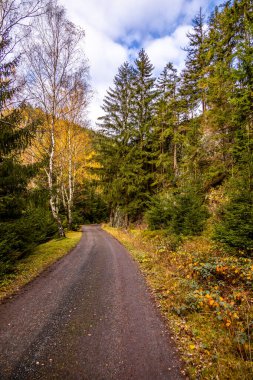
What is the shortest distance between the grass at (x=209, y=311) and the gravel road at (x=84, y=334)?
38 cm

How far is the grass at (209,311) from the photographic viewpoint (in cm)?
318

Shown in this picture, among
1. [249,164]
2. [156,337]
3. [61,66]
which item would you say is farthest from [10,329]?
[61,66]

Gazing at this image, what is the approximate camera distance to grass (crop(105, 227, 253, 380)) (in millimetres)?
3182

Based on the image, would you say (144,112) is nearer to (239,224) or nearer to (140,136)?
(140,136)

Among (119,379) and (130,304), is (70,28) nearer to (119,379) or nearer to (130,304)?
(130,304)

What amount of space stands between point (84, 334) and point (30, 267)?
18.0 feet

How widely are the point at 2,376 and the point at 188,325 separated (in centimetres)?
358

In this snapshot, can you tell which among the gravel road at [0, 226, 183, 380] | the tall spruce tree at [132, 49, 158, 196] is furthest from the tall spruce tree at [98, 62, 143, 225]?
the gravel road at [0, 226, 183, 380]

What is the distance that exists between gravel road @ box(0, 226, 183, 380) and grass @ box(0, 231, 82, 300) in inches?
19.4

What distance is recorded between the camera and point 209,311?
4.60 m

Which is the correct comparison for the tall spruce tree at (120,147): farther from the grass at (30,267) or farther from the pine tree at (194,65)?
the grass at (30,267)

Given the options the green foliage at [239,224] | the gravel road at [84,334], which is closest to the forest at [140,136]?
the green foliage at [239,224]

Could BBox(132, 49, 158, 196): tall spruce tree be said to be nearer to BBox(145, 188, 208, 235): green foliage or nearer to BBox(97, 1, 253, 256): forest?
BBox(97, 1, 253, 256): forest

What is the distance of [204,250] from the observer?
8.98 metres
